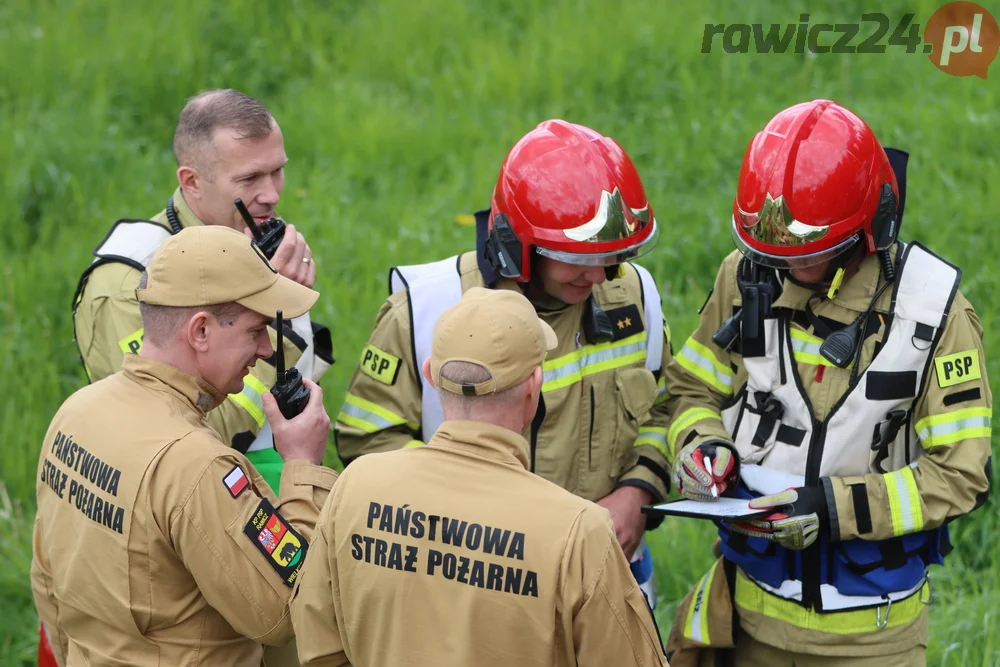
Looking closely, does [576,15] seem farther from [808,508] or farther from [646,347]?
[808,508]

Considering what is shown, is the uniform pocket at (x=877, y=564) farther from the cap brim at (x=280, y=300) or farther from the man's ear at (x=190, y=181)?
the man's ear at (x=190, y=181)

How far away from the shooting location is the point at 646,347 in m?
3.97

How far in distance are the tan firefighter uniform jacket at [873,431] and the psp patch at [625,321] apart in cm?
34

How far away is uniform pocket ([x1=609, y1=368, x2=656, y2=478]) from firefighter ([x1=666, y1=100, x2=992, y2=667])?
0.17 meters

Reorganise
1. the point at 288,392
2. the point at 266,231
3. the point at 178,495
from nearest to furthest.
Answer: the point at 178,495, the point at 288,392, the point at 266,231

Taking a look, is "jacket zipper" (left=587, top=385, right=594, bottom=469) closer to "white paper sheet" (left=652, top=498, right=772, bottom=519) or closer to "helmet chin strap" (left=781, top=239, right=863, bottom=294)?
"white paper sheet" (left=652, top=498, right=772, bottom=519)

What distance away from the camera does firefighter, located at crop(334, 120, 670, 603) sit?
3588 millimetres

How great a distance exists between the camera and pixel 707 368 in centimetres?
385

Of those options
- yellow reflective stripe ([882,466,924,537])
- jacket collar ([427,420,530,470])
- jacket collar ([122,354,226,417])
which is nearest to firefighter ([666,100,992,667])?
yellow reflective stripe ([882,466,924,537])

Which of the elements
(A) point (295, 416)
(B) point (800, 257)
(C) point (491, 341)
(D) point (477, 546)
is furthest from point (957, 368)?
(A) point (295, 416)

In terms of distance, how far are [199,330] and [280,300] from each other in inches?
9.0

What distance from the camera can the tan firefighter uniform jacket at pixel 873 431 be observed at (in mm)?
3342

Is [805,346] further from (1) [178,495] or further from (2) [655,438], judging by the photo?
(1) [178,495]

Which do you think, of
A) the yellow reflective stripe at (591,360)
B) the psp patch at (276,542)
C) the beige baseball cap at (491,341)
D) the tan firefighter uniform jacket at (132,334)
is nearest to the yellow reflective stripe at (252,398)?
the tan firefighter uniform jacket at (132,334)
